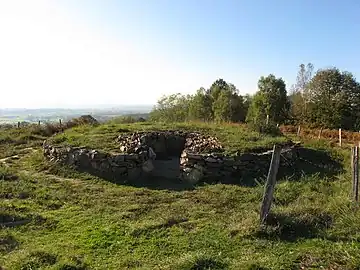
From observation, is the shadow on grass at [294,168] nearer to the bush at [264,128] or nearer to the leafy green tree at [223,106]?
the bush at [264,128]

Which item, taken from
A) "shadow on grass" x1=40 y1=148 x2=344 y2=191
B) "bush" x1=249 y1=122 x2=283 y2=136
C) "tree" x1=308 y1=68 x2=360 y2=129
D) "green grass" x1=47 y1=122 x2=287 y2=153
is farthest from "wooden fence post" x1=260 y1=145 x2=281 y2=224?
"tree" x1=308 y1=68 x2=360 y2=129

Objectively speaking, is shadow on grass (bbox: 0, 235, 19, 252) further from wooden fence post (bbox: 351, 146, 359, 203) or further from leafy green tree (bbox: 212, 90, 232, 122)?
leafy green tree (bbox: 212, 90, 232, 122)

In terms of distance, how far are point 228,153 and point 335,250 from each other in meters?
6.39

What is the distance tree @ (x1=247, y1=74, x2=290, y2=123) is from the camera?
32594 mm

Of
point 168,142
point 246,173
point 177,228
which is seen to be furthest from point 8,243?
point 168,142

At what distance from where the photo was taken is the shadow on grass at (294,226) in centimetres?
557

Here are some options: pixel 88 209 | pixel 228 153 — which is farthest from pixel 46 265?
pixel 228 153

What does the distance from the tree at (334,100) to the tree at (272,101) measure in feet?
8.39

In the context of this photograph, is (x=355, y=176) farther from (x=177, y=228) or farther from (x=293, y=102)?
(x=293, y=102)

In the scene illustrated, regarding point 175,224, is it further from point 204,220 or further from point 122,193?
point 122,193

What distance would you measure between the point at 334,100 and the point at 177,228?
91.1ft

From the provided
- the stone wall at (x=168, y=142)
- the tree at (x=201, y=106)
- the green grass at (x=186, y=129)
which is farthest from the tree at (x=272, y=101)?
the stone wall at (x=168, y=142)

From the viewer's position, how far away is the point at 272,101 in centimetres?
3275

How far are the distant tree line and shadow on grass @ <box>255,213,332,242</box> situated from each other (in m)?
20.3
